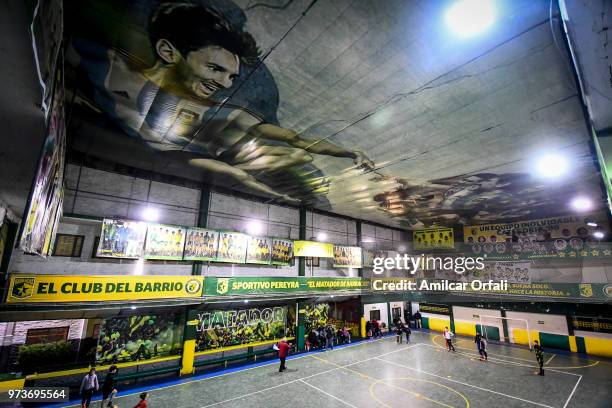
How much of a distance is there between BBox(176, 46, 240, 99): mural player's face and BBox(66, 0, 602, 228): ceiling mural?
3cm

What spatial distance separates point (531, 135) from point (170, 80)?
10675mm

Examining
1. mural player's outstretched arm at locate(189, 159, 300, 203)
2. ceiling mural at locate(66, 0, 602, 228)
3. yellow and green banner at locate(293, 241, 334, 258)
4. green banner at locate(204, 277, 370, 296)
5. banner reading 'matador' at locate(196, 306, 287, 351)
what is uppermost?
ceiling mural at locate(66, 0, 602, 228)

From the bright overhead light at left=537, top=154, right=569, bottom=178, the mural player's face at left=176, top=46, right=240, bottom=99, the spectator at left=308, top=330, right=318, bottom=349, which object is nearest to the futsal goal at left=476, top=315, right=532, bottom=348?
the spectator at left=308, top=330, right=318, bottom=349

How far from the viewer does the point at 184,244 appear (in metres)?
13.5

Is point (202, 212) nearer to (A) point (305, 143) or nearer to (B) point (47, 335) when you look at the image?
(B) point (47, 335)

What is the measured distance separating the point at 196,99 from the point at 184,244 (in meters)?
8.09

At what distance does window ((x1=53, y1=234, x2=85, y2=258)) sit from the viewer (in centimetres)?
1118

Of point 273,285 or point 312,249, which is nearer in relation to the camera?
point 273,285

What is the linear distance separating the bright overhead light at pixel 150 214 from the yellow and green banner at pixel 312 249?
8041 millimetres

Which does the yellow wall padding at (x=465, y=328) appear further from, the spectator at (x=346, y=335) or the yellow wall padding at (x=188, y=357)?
the yellow wall padding at (x=188, y=357)

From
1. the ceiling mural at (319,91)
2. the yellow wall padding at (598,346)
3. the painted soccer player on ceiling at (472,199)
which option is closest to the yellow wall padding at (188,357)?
the ceiling mural at (319,91)

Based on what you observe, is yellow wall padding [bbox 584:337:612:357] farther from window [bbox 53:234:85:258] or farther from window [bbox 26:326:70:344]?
window [bbox 53:234:85:258]

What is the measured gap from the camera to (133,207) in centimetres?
1307

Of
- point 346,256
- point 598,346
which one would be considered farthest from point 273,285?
point 598,346
